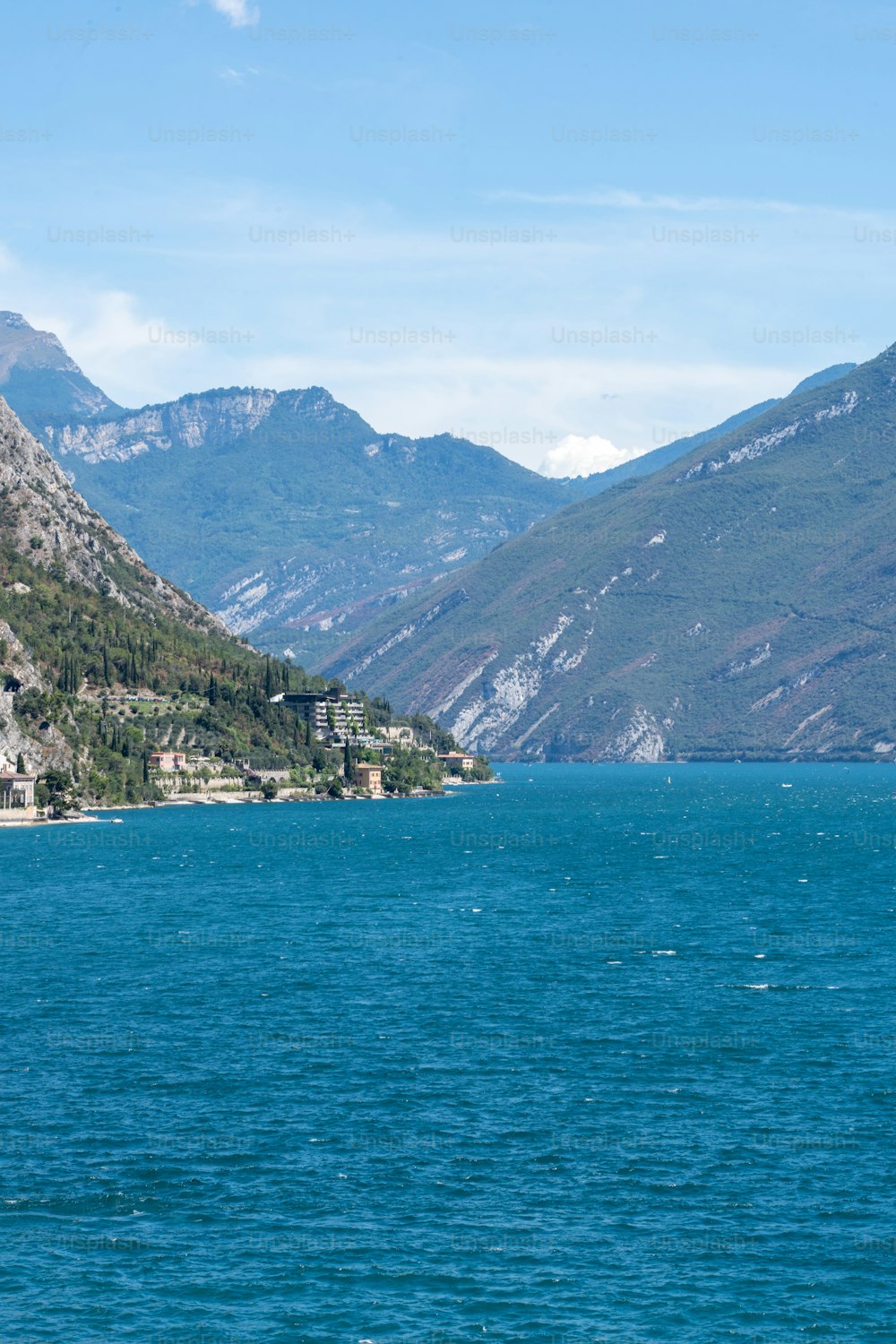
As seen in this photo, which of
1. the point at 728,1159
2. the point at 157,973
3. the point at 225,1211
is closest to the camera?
the point at 225,1211

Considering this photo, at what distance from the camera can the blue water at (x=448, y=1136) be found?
52656 mm

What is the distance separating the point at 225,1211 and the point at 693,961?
5907 cm

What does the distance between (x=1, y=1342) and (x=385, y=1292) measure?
1155cm

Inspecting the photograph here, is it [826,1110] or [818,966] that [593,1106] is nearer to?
[826,1110]

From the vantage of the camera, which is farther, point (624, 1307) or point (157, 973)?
point (157, 973)

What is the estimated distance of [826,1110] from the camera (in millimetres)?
72812

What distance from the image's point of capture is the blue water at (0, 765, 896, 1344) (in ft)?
173

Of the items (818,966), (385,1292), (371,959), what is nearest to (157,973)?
(371,959)

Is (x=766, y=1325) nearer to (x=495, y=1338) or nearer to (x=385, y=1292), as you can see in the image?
(x=495, y=1338)

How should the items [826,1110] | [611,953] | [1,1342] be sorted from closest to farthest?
[1,1342] < [826,1110] < [611,953]

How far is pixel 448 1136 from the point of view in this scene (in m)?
68.9

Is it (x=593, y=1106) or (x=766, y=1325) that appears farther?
(x=593, y=1106)

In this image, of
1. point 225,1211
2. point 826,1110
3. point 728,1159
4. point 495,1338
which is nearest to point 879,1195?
point 728,1159

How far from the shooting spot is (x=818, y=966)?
111500 millimetres
